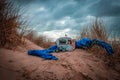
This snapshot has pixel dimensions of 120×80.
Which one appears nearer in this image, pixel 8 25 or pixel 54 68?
pixel 54 68

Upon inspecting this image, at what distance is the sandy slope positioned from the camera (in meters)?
5.79

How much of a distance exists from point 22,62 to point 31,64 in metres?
0.33

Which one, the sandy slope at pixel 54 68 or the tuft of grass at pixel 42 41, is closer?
the sandy slope at pixel 54 68

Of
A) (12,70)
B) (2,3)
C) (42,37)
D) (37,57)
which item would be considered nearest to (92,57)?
(37,57)

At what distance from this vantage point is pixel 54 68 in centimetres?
634

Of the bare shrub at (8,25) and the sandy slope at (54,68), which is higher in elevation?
the bare shrub at (8,25)

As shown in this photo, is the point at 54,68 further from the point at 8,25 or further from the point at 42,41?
the point at 42,41

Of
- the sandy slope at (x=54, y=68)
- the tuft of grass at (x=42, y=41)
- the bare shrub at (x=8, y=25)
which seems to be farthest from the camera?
the tuft of grass at (x=42, y=41)

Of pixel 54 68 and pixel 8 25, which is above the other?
pixel 8 25

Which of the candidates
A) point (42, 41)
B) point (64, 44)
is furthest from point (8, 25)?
point (42, 41)

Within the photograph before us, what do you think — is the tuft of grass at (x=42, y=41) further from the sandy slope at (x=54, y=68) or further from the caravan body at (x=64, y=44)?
the sandy slope at (x=54, y=68)

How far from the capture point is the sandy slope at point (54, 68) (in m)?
5.79

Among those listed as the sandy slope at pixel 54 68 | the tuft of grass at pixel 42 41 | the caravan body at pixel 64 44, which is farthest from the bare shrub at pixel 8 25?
the tuft of grass at pixel 42 41

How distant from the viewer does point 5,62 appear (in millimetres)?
6164
